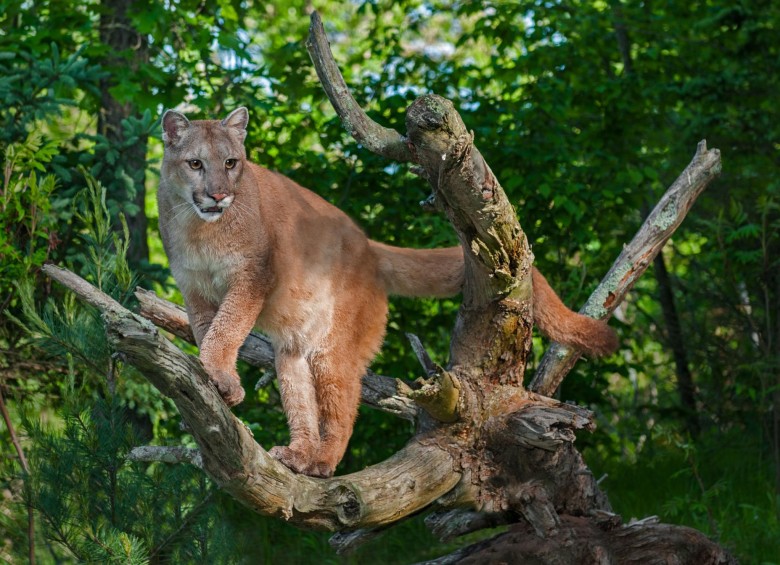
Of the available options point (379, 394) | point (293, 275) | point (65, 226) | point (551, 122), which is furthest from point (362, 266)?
point (551, 122)

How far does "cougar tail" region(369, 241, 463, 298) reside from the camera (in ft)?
17.8

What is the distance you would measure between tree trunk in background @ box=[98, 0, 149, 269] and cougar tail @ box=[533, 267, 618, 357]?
3462 millimetres

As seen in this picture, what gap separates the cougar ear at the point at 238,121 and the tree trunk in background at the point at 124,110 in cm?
188

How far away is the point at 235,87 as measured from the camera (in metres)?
8.04

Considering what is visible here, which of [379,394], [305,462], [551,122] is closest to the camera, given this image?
[305,462]

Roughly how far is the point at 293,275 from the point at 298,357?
470 millimetres

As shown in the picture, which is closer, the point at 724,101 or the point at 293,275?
the point at 293,275

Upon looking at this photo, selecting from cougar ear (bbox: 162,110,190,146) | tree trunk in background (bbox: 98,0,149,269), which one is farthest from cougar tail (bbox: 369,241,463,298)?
tree trunk in background (bbox: 98,0,149,269)

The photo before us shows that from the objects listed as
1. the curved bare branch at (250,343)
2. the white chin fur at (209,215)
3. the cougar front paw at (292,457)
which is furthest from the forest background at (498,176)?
the cougar front paw at (292,457)

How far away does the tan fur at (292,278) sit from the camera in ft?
16.7

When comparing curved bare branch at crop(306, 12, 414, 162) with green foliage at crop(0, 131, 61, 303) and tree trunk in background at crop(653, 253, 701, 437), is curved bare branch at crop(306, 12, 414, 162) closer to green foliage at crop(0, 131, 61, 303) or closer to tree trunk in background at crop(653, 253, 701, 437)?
green foliage at crop(0, 131, 61, 303)

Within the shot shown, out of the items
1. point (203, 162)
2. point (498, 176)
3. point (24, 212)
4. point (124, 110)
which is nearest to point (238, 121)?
point (203, 162)

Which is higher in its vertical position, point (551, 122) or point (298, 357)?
point (551, 122)

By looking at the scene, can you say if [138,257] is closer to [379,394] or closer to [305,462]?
[379,394]
